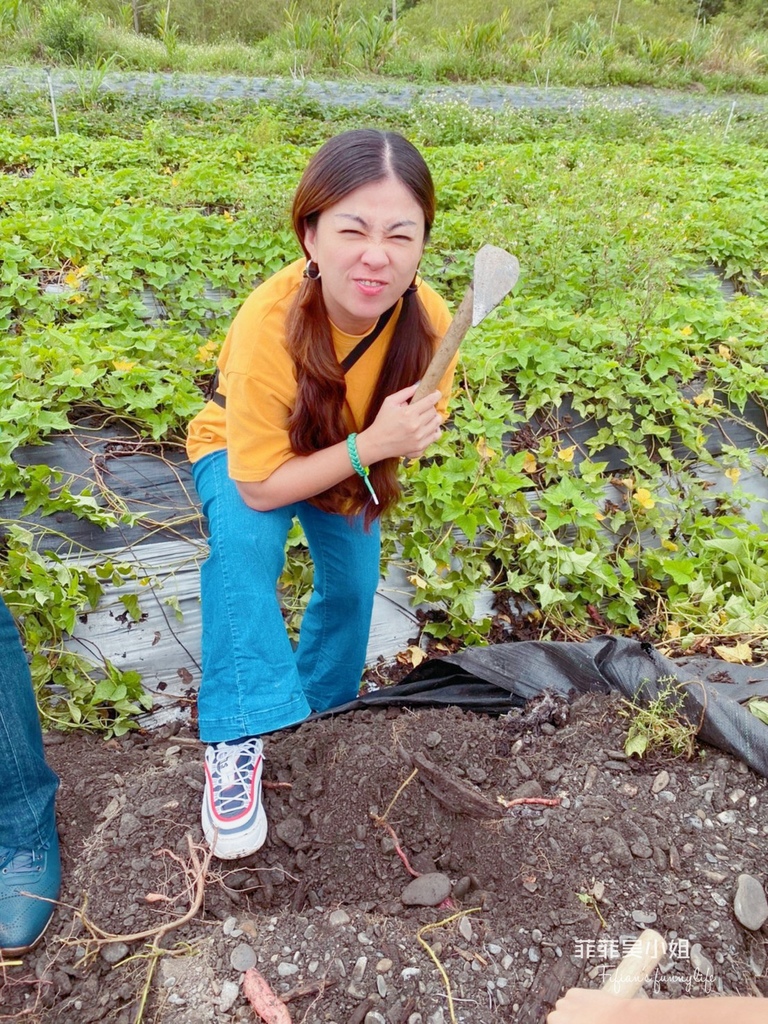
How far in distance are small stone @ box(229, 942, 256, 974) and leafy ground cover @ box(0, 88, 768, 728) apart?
0.94 metres

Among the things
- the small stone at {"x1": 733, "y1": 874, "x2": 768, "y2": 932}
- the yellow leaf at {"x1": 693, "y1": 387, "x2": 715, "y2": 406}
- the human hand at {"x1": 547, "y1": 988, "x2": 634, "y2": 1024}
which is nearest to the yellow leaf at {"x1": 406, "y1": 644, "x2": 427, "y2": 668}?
the small stone at {"x1": 733, "y1": 874, "x2": 768, "y2": 932}

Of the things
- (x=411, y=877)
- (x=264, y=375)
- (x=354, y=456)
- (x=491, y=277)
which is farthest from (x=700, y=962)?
(x=264, y=375)

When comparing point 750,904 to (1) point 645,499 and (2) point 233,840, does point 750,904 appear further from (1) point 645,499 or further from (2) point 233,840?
(1) point 645,499

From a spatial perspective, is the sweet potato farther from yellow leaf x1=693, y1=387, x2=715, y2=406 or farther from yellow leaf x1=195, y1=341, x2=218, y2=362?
yellow leaf x1=693, y1=387, x2=715, y2=406

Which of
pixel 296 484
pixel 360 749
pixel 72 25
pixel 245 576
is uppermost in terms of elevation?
pixel 72 25

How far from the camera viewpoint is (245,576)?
1.57 meters

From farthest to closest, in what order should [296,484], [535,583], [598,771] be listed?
[535,583] → [598,771] → [296,484]

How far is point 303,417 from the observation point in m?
1.54

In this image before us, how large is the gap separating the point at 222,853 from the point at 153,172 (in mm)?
4985

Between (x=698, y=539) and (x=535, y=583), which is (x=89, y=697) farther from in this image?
(x=698, y=539)

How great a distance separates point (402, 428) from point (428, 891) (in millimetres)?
957

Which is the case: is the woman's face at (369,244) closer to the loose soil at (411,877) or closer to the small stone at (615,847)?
the loose soil at (411,877)

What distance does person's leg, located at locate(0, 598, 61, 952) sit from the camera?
4.71ft

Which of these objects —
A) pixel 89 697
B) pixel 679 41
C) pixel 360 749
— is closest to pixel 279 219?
pixel 89 697
